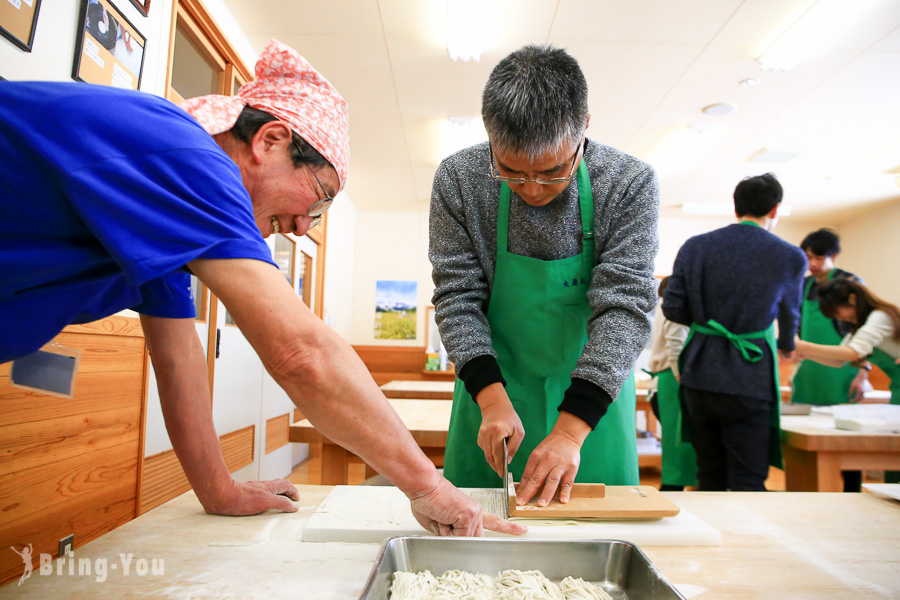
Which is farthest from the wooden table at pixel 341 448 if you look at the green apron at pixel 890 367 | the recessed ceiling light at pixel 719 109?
the recessed ceiling light at pixel 719 109

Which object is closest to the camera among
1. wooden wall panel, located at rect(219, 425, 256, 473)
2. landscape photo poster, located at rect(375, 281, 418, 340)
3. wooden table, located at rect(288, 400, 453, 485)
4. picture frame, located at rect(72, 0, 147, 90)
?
picture frame, located at rect(72, 0, 147, 90)

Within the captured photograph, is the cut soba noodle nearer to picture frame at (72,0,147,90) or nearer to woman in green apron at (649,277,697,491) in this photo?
picture frame at (72,0,147,90)

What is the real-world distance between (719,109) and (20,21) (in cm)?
415

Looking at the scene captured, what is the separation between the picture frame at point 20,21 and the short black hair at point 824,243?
12.9 ft

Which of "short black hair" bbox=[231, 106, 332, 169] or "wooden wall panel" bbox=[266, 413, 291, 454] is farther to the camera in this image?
"wooden wall panel" bbox=[266, 413, 291, 454]

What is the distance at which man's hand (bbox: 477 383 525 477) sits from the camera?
3.48 feet

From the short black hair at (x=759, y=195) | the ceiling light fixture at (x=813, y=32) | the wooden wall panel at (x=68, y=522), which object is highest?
the ceiling light fixture at (x=813, y=32)

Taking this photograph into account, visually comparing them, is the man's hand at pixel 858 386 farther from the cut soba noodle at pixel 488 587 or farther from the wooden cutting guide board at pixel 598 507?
the cut soba noodle at pixel 488 587

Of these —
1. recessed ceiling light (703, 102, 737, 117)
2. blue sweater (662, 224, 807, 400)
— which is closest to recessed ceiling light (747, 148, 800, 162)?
recessed ceiling light (703, 102, 737, 117)

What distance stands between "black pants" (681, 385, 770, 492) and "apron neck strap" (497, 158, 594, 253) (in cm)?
137

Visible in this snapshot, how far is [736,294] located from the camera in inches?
88.4

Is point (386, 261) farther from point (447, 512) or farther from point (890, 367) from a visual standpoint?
point (447, 512)

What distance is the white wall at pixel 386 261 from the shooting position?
699cm

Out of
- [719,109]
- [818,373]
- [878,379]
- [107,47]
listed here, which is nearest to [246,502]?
[107,47]
